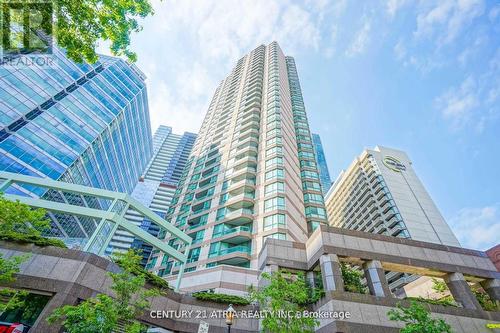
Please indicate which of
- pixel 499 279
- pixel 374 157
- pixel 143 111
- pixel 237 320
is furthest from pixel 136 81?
pixel 499 279

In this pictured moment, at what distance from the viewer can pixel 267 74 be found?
72000 millimetres

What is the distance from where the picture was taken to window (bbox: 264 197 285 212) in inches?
1443

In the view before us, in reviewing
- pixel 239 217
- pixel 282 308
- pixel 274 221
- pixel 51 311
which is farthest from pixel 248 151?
pixel 51 311

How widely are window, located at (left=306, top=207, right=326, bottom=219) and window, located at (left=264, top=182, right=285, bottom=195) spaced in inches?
310

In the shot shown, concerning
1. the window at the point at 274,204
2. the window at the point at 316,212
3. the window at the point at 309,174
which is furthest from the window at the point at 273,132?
the window at the point at 274,204

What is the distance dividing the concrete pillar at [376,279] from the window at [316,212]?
24867 millimetres

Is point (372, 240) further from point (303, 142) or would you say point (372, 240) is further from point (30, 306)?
point (303, 142)

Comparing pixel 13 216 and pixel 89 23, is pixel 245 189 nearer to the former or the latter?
pixel 13 216

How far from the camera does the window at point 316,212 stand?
4325cm

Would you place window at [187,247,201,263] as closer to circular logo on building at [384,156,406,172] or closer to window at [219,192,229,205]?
window at [219,192,229,205]

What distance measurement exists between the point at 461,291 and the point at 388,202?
58.8 meters

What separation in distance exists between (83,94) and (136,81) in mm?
28073

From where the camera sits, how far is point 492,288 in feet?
62.7

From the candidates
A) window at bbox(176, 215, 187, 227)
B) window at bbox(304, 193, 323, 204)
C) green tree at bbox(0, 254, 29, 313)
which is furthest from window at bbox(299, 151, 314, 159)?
green tree at bbox(0, 254, 29, 313)
